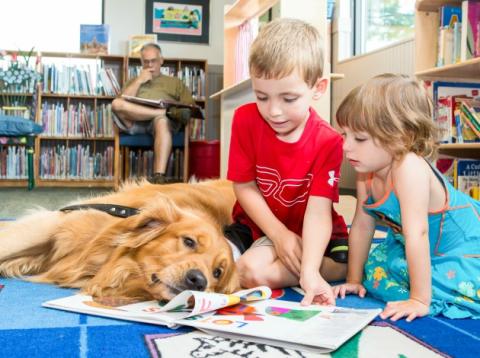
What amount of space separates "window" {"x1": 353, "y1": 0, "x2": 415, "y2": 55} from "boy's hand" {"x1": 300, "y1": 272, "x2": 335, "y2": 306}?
3.38m

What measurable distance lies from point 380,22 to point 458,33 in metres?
2.15

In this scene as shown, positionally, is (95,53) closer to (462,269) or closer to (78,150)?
(78,150)

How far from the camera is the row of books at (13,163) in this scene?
6.20 meters

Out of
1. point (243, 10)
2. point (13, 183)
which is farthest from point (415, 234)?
point (13, 183)

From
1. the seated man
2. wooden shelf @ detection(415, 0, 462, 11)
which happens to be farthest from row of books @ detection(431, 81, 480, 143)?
the seated man

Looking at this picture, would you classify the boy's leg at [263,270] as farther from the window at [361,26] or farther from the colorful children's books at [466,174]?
the window at [361,26]

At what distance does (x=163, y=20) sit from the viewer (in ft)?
21.6

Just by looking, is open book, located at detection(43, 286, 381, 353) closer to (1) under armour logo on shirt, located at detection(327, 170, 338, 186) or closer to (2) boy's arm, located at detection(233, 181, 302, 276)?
(2) boy's arm, located at detection(233, 181, 302, 276)

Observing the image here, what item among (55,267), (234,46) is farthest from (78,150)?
(55,267)

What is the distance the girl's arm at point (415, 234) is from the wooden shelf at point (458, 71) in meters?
1.63

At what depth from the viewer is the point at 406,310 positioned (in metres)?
1.24

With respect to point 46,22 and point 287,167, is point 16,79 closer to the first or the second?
point 46,22

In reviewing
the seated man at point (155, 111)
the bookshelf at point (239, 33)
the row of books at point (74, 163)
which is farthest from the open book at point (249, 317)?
the row of books at point (74, 163)

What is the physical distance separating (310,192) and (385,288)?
1.03 feet
